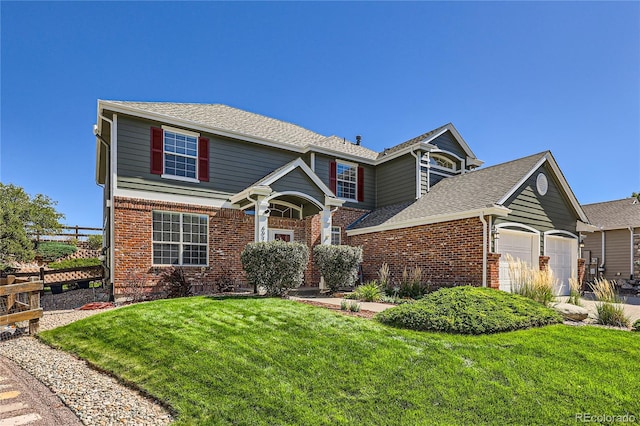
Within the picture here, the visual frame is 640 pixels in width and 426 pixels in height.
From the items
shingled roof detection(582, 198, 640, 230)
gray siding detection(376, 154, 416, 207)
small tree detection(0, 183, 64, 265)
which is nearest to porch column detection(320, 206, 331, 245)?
gray siding detection(376, 154, 416, 207)

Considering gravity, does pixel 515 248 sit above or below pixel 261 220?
below

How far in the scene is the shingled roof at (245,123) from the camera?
12.5 meters

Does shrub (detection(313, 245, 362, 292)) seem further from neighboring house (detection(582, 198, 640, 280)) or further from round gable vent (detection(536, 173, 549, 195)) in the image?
neighboring house (detection(582, 198, 640, 280))

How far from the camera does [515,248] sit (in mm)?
12039

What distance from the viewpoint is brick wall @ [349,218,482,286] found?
11094 mm

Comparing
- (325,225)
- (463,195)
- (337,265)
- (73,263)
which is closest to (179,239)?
(325,225)

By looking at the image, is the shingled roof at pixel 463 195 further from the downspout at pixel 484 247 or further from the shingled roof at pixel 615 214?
the shingled roof at pixel 615 214

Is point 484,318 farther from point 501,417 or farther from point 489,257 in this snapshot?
point 489,257

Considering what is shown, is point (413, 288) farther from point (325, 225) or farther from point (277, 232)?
point (277, 232)

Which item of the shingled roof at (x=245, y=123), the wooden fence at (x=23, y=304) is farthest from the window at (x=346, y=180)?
the wooden fence at (x=23, y=304)

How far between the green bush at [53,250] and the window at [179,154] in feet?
35.2

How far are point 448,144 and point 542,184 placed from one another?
502cm

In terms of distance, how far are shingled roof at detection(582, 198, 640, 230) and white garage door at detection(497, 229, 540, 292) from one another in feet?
31.1

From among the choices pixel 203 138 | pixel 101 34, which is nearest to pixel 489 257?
pixel 203 138
